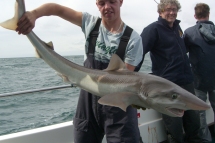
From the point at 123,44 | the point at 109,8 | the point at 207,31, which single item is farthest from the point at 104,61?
the point at 207,31

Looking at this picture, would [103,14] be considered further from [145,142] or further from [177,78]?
[145,142]

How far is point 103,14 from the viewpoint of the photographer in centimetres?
255

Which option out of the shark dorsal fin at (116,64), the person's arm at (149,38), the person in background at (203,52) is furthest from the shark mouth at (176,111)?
the person in background at (203,52)

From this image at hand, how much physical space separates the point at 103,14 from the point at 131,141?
4.13 feet

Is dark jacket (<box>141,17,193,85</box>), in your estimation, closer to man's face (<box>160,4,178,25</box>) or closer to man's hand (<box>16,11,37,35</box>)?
man's face (<box>160,4,178,25</box>)

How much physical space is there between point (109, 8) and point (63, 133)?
2.02 metres

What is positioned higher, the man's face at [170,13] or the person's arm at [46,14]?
the person's arm at [46,14]

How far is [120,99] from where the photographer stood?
201 cm

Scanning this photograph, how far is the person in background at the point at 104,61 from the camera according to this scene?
8.30 feet

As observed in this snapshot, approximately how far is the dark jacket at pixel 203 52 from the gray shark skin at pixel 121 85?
294 cm

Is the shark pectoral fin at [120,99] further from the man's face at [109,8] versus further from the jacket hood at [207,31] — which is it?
the jacket hood at [207,31]

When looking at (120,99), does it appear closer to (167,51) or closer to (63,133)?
(63,133)

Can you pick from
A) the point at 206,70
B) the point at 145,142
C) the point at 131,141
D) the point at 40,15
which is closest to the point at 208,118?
the point at 206,70

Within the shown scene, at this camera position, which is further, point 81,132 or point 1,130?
point 1,130
